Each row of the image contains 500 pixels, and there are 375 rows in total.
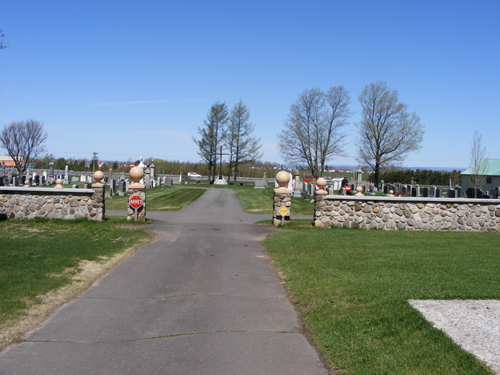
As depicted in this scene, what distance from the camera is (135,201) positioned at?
1476cm

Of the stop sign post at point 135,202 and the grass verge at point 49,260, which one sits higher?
the stop sign post at point 135,202

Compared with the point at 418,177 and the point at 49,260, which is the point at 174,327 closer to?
the point at 49,260

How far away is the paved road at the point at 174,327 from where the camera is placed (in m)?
4.14

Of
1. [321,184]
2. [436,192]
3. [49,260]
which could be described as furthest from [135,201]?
[436,192]

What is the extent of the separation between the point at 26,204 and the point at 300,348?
13001 millimetres

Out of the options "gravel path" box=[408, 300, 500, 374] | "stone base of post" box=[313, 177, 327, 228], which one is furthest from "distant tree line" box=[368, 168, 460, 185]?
"gravel path" box=[408, 300, 500, 374]

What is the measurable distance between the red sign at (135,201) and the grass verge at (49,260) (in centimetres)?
83

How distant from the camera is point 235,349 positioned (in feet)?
14.8

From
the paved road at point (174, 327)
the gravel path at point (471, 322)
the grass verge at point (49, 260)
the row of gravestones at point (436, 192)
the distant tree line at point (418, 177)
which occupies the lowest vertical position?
the paved road at point (174, 327)

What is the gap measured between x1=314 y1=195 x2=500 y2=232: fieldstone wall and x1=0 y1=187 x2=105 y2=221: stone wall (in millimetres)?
7758

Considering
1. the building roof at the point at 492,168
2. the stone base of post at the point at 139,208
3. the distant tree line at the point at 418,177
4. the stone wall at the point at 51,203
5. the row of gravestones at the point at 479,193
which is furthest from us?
the distant tree line at the point at 418,177

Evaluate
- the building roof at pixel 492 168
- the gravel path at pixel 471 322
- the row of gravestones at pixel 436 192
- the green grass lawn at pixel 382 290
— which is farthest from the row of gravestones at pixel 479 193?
the building roof at pixel 492 168

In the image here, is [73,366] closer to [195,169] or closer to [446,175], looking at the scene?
[446,175]

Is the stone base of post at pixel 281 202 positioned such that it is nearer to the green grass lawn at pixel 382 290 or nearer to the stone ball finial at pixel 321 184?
the stone ball finial at pixel 321 184
